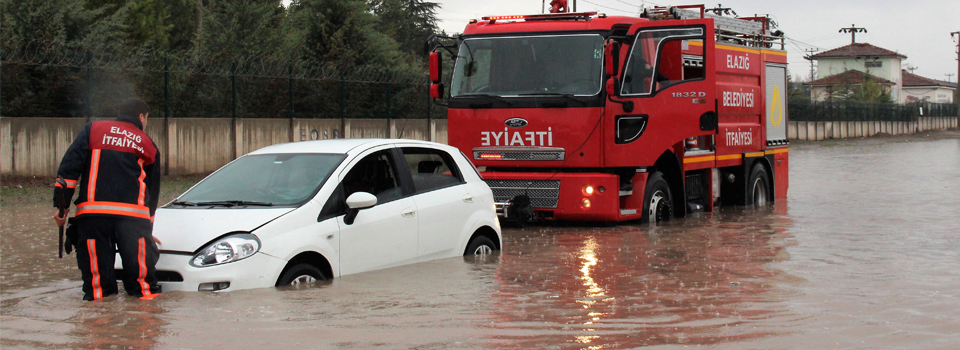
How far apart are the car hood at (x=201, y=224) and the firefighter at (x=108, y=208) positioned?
15 cm

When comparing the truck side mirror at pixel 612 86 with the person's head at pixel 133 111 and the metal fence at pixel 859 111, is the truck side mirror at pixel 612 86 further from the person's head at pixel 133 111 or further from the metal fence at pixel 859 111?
the metal fence at pixel 859 111

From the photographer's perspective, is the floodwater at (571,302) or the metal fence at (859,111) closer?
the floodwater at (571,302)

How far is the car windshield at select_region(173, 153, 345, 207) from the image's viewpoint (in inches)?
301

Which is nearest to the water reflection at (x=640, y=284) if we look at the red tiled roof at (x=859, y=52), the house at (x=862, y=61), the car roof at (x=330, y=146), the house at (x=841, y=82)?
the car roof at (x=330, y=146)

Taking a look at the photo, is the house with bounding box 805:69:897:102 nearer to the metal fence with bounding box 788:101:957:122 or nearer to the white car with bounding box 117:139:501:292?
the metal fence with bounding box 788:101:957:122

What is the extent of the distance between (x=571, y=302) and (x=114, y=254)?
3.18 m

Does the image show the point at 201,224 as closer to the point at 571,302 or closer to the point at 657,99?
the point at 571,302

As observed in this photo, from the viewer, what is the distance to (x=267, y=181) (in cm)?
798

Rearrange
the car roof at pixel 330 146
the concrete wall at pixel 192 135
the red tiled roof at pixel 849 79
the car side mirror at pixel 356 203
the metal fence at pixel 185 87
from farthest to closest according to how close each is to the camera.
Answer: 1. the red tiled roof at pixel 849 79
2. the metal fence at pixel 185 87
3. the concrete wall at pixel 192 135
4. the car roof at pixel 330 146
5. the car side mirror at pixel 356 203

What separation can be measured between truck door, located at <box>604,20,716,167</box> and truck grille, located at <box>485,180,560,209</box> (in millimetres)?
802

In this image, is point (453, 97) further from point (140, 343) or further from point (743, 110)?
point (140, 343)

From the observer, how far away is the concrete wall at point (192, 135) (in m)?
17.5

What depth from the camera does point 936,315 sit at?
6.96 metres

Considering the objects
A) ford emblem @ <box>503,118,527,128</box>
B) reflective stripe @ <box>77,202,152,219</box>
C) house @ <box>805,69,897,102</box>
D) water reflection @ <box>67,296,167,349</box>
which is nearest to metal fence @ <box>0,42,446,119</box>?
ford emblem @ <box>503,118,527,128</box>
